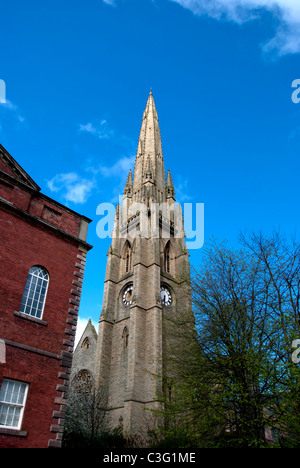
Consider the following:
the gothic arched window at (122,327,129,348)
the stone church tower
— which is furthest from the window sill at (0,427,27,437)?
the gothic arched window at (122,327,129,348)

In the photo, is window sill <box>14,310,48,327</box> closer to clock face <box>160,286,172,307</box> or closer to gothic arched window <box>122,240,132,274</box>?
clock face <box>160,286,172,307</box>

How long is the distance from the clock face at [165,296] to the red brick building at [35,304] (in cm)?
1932

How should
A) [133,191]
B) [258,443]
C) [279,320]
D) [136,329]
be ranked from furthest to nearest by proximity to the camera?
[133,191]
[136,329]
[279,320]
[258,443]

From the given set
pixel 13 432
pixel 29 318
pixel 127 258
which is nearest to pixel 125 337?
pixel 127 258

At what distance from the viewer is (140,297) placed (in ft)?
105

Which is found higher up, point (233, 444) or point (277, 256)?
point (277, 256)

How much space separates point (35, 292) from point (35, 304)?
0.46 m

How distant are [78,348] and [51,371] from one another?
26.6 m

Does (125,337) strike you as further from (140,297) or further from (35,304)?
(35,304)

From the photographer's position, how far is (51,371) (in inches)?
493
